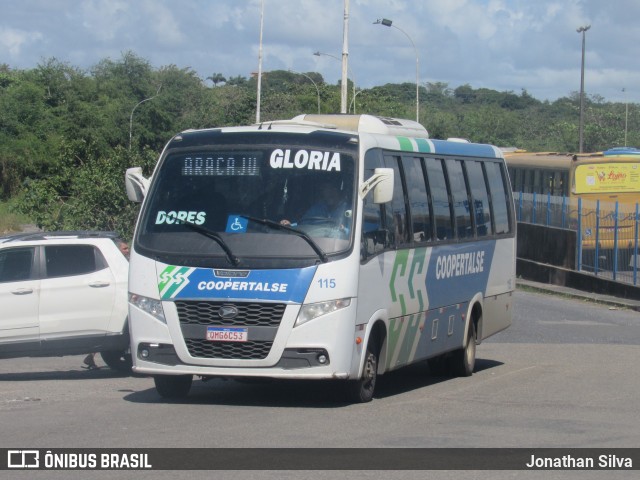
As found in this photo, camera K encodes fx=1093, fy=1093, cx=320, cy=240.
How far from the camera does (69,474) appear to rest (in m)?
7.52

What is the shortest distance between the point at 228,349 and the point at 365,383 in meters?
1.55

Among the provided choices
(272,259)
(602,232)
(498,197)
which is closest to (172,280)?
(272,259)

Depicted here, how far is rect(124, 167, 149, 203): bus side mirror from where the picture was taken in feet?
37.1

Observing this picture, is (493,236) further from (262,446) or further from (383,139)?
(262,446)

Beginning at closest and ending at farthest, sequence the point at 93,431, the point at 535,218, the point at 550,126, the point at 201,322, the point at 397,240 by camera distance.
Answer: the point at 93,431
the point at 201,322
the point at 397,240
the point at 535,218
the point at 550,126

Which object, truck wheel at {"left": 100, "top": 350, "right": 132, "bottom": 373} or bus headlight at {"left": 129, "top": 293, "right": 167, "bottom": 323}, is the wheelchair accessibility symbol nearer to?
bus headlight at {"left": 129, "top": 293, "right": 167, "bottom": 323}

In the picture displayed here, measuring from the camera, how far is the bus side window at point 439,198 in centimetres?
1350

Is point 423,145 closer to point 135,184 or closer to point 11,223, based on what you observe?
point 135,184

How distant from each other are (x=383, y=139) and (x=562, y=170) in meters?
22.9

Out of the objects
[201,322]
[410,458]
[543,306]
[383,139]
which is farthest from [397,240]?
[543,306]

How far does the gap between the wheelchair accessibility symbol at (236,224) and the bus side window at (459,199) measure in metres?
4.28

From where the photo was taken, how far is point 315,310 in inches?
407

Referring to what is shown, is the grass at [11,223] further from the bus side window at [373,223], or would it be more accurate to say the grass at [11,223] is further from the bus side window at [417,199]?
the bus side window at [373,223]

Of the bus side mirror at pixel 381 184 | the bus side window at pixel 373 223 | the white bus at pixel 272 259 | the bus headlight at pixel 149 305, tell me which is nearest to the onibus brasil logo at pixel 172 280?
the white bus at pixel 272 259
